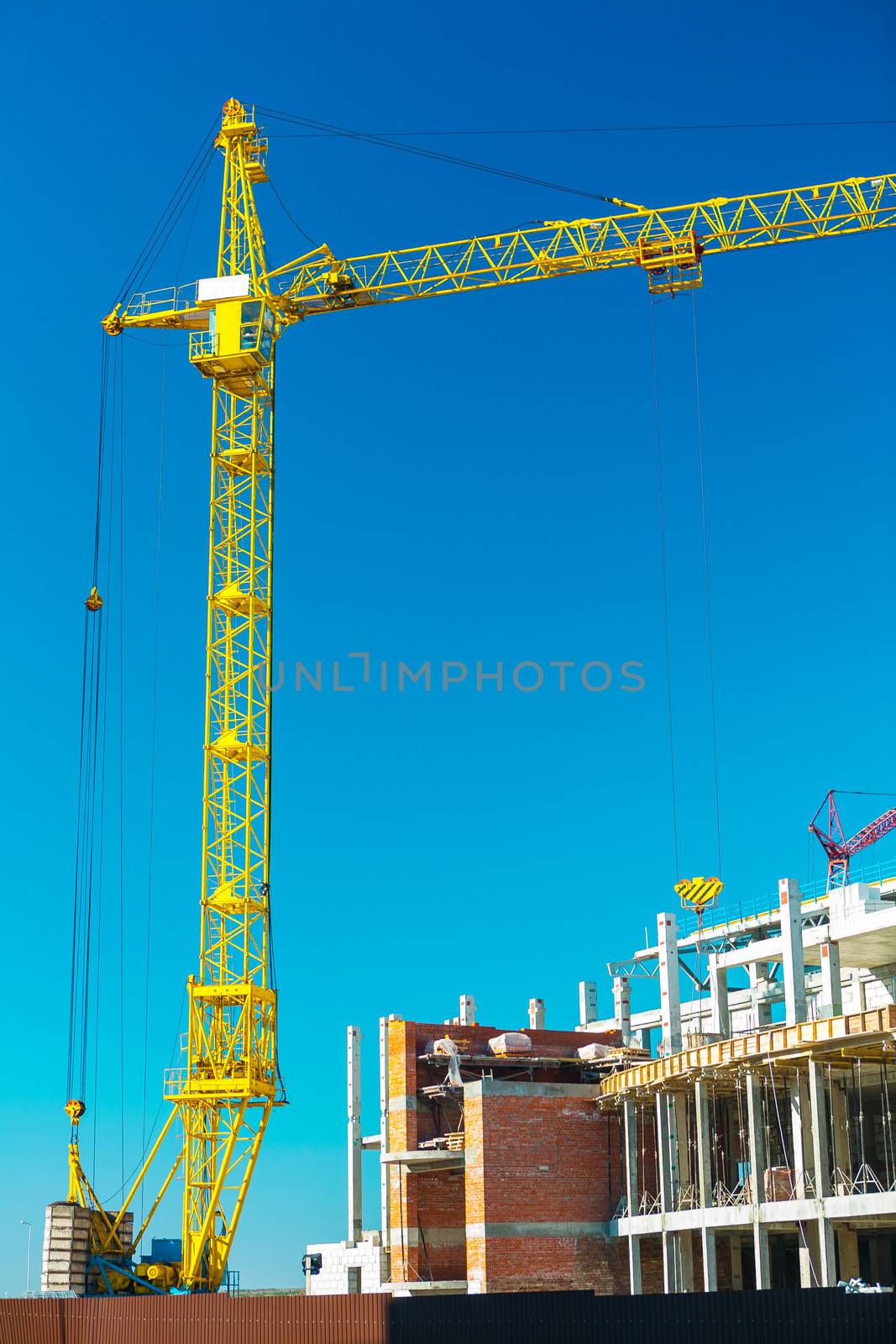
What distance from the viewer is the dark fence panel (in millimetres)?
29219

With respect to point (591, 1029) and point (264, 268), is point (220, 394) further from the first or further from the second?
point (591, 1029)

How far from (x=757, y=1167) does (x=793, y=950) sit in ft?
23.6

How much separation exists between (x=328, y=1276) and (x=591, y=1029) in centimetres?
1331

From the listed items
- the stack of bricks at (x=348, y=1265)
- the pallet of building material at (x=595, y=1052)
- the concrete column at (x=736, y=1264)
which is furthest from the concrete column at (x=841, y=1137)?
the stack of bricks at (x=348, y=1265)

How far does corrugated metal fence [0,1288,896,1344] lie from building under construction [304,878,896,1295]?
951 cm

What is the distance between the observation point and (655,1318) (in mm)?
31031

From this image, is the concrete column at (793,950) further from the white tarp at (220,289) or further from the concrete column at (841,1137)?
the white tarp at (220,289)

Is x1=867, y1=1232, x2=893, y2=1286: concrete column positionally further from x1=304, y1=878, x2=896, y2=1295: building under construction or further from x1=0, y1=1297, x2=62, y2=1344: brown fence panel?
x1=0, y1=1297, x2=62, y2=1344: brown fence panel

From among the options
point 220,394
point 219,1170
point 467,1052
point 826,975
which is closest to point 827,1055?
point 826,975

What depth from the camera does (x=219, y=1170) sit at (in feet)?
178

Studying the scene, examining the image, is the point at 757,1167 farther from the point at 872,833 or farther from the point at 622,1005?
the point at 872,833

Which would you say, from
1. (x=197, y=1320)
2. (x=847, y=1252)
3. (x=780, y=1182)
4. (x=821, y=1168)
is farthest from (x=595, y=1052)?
(x=197, y=1320)

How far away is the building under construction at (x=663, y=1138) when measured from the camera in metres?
42.0

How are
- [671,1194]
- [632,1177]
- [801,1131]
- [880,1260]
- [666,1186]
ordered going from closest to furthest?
[801,1131], [671,1194], [666,1186], [632,1177], [880,1260]
